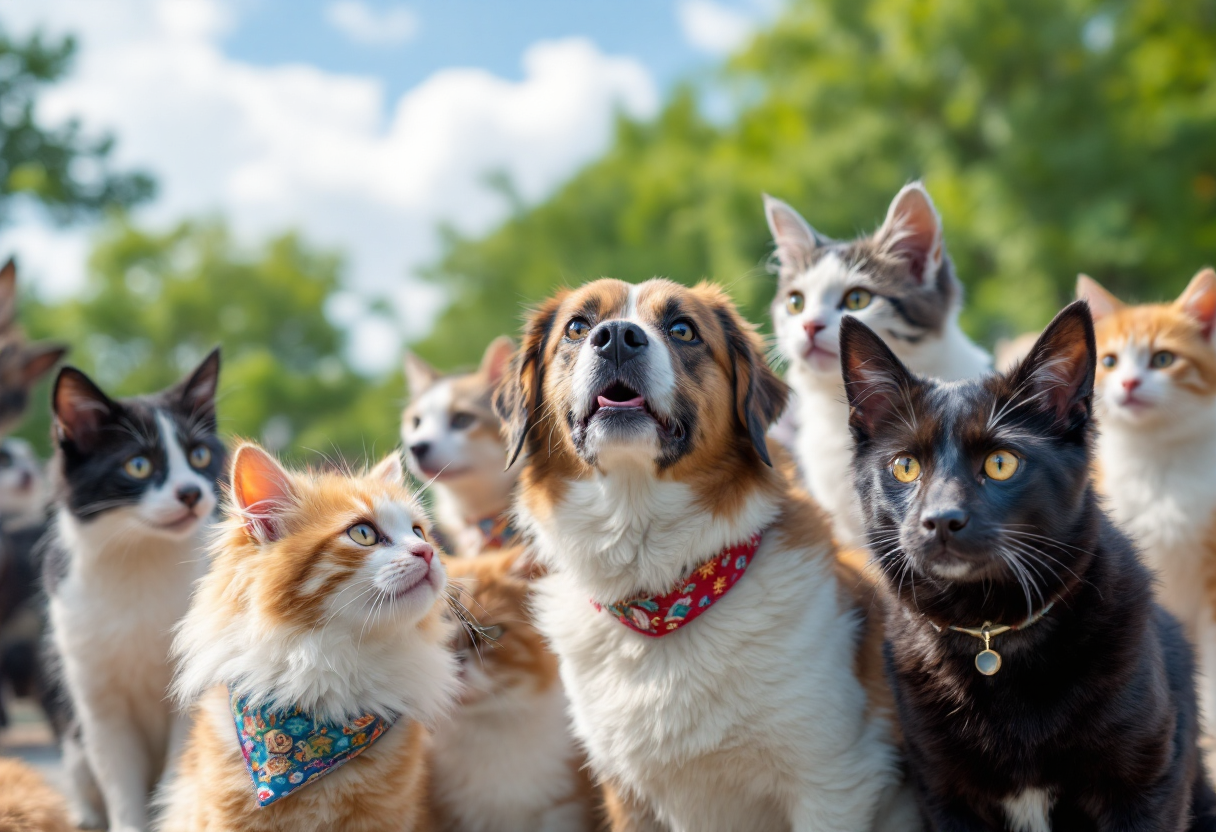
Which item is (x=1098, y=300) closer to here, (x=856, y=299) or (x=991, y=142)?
(x=856, y=299)

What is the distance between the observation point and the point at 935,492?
7.77ft

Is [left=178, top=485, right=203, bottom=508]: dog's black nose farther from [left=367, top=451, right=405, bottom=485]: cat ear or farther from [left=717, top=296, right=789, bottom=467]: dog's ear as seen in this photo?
[left=717, top=296, right=789, bottom=467]: dog's ear

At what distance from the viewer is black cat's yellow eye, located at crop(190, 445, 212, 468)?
160 inches

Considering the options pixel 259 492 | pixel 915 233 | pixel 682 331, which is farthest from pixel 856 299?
pixel 259 492

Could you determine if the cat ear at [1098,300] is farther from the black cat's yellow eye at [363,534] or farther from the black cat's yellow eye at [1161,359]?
the black cat's yellow eye at [363,534]

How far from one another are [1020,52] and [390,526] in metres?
14.5

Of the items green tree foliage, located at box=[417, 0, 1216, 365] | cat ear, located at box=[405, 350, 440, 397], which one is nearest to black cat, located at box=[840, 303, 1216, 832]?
cat ear, located at box=[405, 350, 440, 397]

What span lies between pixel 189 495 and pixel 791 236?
9.33 feet

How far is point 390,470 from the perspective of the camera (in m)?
3.58

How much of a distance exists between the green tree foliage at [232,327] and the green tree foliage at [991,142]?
11.4 meters

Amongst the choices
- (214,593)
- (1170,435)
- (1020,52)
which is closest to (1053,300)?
(1020,52)

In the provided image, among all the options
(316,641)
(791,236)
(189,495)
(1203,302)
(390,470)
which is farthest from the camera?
(791,236)

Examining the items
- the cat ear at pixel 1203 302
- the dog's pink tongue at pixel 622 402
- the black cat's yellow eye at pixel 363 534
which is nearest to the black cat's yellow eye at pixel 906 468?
the dog's pink tongue at pixel 622 402

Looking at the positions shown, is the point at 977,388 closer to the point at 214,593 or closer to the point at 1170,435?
the point at 1170,435
